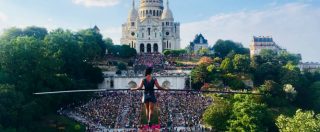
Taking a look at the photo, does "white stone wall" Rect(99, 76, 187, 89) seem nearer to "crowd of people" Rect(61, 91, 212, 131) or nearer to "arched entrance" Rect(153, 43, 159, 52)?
"crowd of people" Rect(61, 91, 212, 131)

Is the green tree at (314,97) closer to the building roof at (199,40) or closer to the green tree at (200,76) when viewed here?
the green tree at (200,76)

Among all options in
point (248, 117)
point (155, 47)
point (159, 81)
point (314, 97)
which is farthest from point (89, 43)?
point (248, 117)

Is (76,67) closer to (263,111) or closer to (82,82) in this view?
(82,82)

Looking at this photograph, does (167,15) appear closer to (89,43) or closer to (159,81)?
(89,43)

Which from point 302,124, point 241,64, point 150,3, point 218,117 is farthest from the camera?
point 150,3

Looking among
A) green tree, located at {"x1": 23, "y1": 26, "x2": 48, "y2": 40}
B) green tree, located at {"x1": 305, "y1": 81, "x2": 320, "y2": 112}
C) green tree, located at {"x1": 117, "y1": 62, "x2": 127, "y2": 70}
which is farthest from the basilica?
green tree, located at {"x1": 305, "y1": 81, "x2": 320, "y2": 112}

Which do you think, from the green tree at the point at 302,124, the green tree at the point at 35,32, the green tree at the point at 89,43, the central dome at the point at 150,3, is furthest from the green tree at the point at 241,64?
the central dome at the point at 150,3
